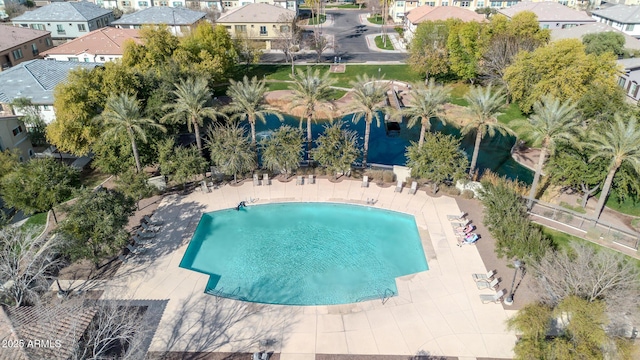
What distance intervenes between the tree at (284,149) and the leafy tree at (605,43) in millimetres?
46614

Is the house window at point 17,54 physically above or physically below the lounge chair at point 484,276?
A: above

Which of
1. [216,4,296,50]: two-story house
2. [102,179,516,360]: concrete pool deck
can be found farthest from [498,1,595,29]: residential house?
[102,179,516,360]: concrete pool deck

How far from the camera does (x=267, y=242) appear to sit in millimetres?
32688

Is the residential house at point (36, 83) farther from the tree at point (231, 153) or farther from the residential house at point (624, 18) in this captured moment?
the residential house at point (624, 18)

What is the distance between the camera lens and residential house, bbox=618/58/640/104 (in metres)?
51.3

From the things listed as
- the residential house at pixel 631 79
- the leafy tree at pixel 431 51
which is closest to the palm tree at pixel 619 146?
the residential house at pixel 631 79

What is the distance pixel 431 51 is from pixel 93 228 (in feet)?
162

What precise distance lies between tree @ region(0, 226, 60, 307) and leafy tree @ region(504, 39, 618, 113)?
48.4 m

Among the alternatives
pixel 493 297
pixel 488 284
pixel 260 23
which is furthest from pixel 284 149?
pixel 260 23

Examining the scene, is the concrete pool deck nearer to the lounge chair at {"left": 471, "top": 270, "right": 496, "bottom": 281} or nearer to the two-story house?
the lounge chair at {"left": 471, "top": 270, "right": 496, "bottom": 281}

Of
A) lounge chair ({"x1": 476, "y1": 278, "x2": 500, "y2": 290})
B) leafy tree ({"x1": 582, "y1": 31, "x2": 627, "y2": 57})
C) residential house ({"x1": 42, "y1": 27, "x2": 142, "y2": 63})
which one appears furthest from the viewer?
residential house ({"x1": 42, "y1": 27, "x2": 142, "y2": 63})

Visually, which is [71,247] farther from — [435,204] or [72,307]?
[435,204]

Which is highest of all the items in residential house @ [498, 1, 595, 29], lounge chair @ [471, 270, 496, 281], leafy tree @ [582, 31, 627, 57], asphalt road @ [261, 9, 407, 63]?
residential house @ [498, 1, 595, 29]

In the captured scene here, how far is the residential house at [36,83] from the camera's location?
145ft
